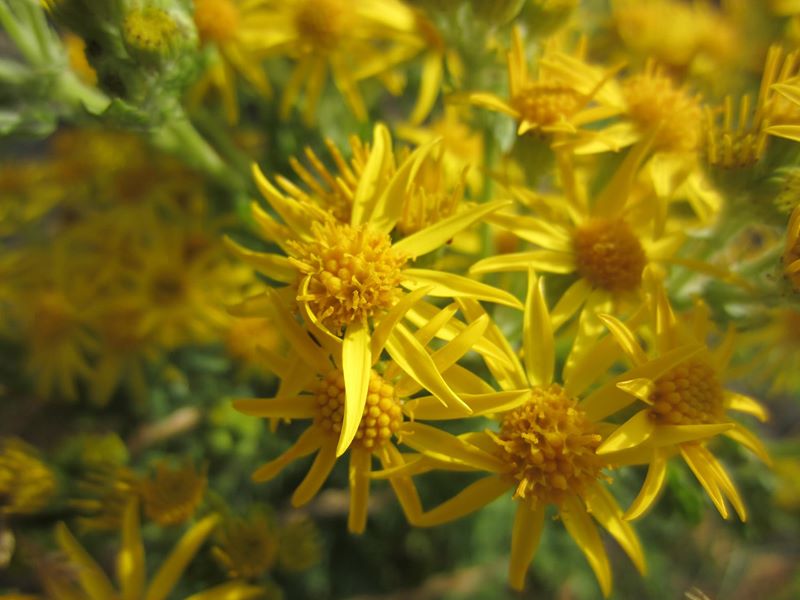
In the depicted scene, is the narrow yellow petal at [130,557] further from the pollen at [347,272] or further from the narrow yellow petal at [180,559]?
the pollen at [347,272]

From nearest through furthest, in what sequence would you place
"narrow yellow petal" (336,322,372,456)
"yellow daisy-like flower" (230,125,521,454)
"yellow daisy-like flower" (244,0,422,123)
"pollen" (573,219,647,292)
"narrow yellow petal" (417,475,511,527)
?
"narrow yellow petal" (336,322,372,456)
"yellow daisy-like flower" (230,125,521,454)
"narrow yellow petal" (417,475,511,527)
"pollen" (573,219,647,292)
"yellow daisy-like flower" (244,0,422,123)

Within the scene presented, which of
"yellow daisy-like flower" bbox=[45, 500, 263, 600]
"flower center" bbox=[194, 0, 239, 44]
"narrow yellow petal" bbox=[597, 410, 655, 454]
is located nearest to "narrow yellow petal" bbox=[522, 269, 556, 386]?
"narrow yellow petal" bbox=[597, 410, 655, 454]

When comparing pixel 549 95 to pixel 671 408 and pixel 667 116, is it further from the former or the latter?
pixel 671 408

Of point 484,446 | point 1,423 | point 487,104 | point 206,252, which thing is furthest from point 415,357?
point 1,423

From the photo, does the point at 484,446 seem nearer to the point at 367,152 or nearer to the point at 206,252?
Answer: the point at 367,152

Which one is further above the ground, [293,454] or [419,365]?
[419,365]

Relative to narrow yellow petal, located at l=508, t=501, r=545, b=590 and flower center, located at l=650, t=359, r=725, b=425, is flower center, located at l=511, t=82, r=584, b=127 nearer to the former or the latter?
flower center, located at l=650, t=359, r=725, b=425

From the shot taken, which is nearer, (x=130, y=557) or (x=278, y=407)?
(x=278, y=407)

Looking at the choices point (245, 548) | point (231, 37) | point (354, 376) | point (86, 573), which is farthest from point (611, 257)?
point (86, 573)
